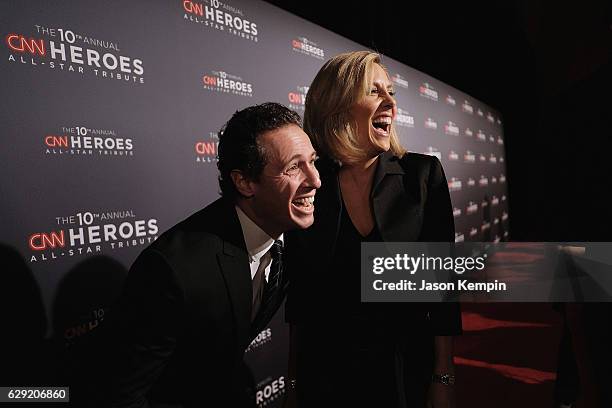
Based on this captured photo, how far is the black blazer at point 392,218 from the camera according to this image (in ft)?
4.61

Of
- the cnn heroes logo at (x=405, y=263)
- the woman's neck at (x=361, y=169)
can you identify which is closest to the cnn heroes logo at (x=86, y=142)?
the woman's neck at (x=361, y=169)

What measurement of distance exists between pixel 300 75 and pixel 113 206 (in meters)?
1.90

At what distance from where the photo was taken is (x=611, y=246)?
5.92 feet

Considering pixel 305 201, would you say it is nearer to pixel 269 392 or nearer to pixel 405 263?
pixel 405 263

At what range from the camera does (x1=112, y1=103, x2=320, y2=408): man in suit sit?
1.10m

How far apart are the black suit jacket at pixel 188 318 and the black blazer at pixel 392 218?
0.24 m

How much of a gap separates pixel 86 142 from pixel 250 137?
0.90 meters

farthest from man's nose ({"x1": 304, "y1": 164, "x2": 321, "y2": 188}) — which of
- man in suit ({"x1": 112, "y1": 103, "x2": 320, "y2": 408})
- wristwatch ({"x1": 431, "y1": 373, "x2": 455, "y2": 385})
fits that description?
wristwatch ({"x1": 431, "y1": 373, "x2": 455, "y2": 385})

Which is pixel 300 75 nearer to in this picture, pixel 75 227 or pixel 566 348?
pixel 75 227

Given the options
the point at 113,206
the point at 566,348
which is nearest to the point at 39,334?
the point at 113,206

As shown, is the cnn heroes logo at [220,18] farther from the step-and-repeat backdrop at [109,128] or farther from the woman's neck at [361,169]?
the woman's neck at [361,169]

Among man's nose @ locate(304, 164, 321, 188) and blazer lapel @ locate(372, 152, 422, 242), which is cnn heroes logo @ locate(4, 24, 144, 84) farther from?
blazer lapel @ locate(372, 152, 422, 242)

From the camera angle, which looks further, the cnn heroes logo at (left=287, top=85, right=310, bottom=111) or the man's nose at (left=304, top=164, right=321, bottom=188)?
the cnn heroes logo at (left=287, top=85, right=310, bottom=111)

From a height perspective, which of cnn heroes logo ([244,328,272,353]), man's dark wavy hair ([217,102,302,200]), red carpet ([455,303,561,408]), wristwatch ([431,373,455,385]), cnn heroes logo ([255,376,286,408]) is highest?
man's dark wavy hair ([217,102,302,200])
